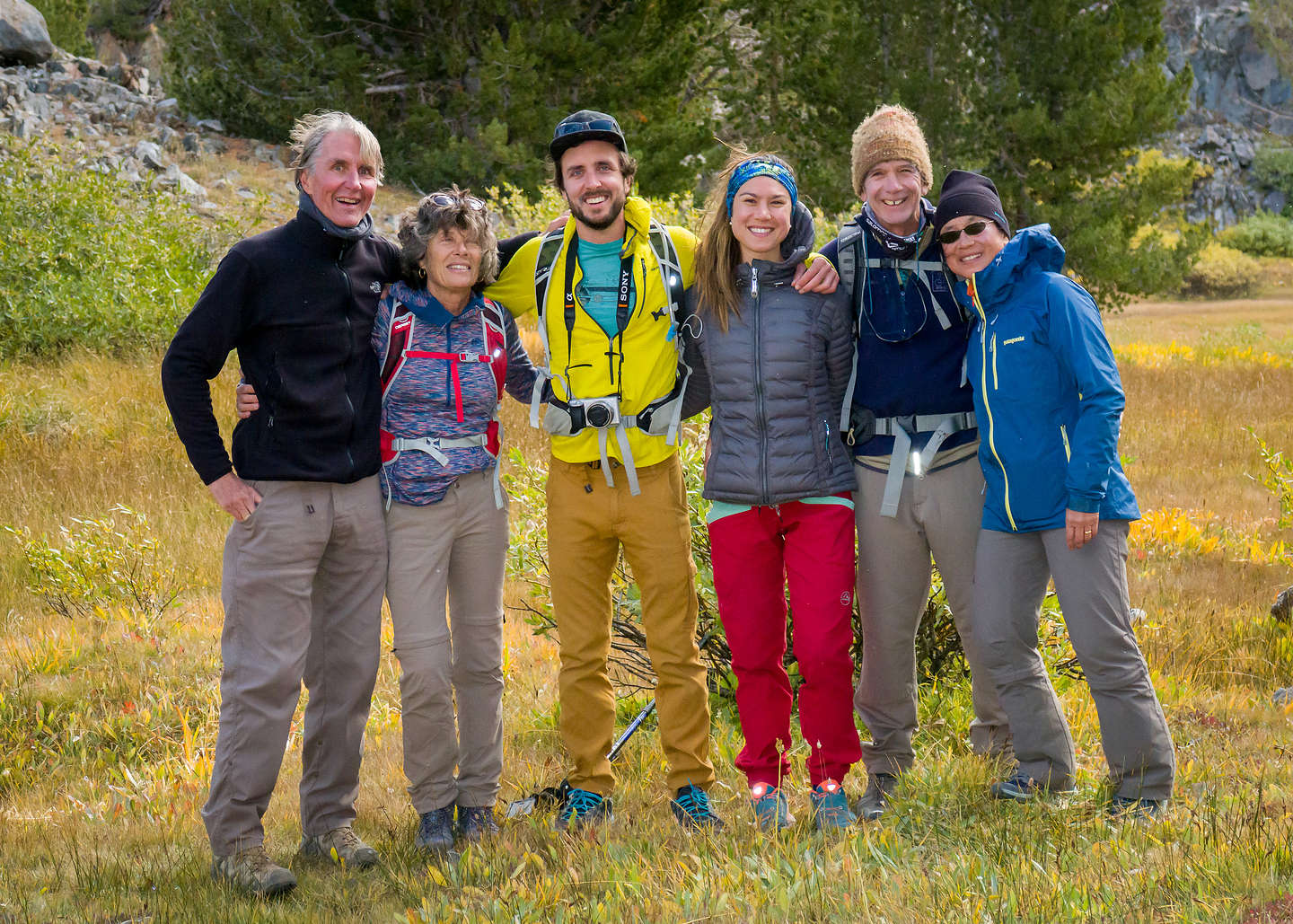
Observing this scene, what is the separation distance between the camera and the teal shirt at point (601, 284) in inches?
151

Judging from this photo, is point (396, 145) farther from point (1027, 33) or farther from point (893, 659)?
point (893, 659)

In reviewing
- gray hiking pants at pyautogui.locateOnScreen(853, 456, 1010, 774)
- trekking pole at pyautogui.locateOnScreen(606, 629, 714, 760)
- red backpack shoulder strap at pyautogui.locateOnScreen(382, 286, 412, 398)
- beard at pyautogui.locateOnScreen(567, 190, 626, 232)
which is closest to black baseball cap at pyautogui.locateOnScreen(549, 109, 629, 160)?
beard at pyautogui.locateOnScreen(567, 190, 626, 232)

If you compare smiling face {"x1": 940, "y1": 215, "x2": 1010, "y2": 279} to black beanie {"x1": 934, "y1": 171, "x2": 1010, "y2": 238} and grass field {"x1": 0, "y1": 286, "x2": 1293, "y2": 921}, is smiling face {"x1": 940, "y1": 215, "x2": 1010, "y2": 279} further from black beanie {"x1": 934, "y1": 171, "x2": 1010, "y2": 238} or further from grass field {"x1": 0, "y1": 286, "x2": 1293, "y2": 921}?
grass field {"x1": 0, "y1": 286, "x2": 1293, "y2": 921}

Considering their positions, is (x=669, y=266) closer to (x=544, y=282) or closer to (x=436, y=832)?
(x=544, y=282)

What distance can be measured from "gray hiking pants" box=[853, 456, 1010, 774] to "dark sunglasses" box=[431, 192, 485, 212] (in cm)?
160

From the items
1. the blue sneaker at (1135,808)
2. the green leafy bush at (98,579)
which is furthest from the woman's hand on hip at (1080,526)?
the green leafy bush at (98,579)

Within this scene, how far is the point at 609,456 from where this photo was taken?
3.82m

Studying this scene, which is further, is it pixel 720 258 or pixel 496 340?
pixel 496 340

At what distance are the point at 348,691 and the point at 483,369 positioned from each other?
1.21 m

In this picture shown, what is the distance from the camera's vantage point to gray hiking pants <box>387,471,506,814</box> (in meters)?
3.76

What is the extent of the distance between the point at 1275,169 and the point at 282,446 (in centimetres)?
6383

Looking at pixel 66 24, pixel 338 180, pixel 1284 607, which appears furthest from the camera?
pixel 66 24

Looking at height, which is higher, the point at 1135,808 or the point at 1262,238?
the point at 1262,238

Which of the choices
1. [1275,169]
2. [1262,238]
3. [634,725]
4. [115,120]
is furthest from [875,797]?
[1275,169]
